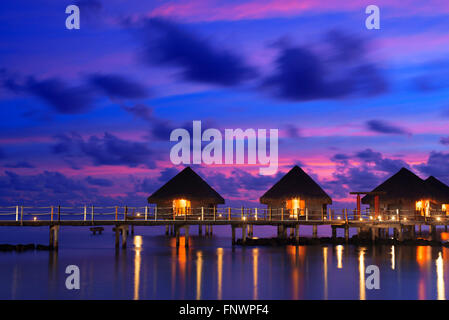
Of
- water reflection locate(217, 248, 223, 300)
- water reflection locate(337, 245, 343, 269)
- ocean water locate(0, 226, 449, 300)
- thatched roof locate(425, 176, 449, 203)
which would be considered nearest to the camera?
ocean water locate(0, 226, 449, 300)

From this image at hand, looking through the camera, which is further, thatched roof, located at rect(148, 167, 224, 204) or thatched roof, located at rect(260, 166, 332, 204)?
thatched roof, located at rect(148, 167, 224, 204)

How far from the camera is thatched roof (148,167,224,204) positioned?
1801 inches

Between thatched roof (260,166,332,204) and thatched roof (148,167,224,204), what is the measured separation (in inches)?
180

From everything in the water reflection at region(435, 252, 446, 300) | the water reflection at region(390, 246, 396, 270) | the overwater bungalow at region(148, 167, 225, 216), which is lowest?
the water reflection at region(435, 252, 446, 300)

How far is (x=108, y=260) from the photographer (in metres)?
31.6

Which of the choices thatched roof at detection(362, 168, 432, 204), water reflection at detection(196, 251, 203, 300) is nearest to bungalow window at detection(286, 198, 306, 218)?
thatched roof at detection(362, 168, 432, 204)

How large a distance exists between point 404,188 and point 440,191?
10788 mm

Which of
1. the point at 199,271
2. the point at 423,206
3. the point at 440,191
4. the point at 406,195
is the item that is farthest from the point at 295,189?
the point at 440,191

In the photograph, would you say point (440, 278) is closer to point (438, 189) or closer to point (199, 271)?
point (199, 271)

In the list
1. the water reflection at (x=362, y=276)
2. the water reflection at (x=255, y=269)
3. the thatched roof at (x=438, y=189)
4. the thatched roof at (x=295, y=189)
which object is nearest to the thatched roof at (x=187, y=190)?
the thatched roof at (x=295, y=189)

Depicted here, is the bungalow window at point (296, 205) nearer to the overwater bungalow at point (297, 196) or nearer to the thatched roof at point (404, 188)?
the overwater bungalow at point (297, 196)

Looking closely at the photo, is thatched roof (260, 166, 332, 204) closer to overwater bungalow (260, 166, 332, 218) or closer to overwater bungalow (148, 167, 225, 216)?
overwater bungalow (260, 166, 332, 218)

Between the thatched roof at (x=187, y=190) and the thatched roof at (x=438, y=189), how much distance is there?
21.2m
